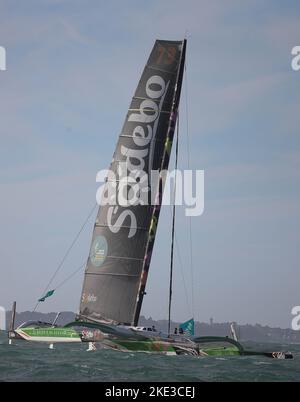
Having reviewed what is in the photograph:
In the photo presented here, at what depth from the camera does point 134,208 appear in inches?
1352

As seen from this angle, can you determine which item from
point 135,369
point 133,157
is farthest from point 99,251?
point 135,369

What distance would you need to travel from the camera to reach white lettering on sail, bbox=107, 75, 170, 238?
34281 mm

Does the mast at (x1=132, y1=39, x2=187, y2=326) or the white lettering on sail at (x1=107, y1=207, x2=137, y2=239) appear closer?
the mast at (x1=132, y1=39, x2=187, y2=326)

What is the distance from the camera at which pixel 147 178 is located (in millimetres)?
34688

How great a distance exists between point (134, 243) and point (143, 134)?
598 cm

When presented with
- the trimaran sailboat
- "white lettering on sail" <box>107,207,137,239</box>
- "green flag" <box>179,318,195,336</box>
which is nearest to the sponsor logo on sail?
the trimaran sailboat

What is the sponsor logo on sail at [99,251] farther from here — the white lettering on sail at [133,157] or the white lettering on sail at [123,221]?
the white lettering on sail at [133,157]

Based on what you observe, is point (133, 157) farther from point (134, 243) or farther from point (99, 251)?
point (99, 251)

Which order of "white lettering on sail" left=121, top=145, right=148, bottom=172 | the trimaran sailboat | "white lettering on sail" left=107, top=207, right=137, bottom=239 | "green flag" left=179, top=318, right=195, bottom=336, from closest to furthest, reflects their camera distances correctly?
the trimaran sailboat < "green flag" left=179, top=318, right=195, bottom=336 < "white lettering on sail" left=107, top=207, right=137, bottom=239 < "white lettering on sail" left=121, top=145, right=148, bottom=172

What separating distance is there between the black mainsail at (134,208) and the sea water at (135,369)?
323 cm

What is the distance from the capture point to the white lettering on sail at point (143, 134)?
112 ft

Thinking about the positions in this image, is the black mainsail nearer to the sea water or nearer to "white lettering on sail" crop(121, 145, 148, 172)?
"white lettering on sail" crop(121, 145, 148, 172)

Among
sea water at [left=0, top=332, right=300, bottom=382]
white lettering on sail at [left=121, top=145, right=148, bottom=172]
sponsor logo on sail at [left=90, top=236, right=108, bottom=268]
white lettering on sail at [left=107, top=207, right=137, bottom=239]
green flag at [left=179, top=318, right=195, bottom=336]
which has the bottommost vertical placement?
sea water at [left=0, top=332, right=300, bottom=382]

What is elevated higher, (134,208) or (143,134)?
(143,134)
